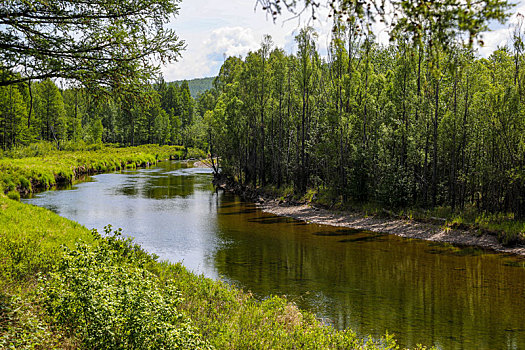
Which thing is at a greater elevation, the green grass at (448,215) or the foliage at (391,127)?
the foliage at (391,127)

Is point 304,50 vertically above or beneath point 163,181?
above

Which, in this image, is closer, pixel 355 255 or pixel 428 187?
pixel 355 255

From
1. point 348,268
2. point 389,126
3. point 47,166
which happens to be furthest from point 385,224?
point 47,166

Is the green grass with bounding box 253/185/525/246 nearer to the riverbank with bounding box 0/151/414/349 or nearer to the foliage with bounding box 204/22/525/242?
the foliage with bounding box 204/22/525/242

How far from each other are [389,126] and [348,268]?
1427 centimetres

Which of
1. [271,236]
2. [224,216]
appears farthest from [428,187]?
[224,216]

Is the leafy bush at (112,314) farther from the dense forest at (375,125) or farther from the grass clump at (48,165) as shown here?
the grass clump at (48,165)

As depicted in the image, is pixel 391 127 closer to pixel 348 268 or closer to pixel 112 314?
pixel 348 268

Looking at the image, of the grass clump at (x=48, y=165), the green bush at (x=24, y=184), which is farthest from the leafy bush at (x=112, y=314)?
the green bush at (x=24, y=184)

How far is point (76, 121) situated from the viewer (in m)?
86.2

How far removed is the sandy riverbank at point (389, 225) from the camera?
830 inches

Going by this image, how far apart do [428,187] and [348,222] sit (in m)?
5.83

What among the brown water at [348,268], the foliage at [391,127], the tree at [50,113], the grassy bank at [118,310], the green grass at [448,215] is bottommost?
the brown water at [348,268]

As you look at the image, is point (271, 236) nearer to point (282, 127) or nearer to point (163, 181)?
point (282, 127)
